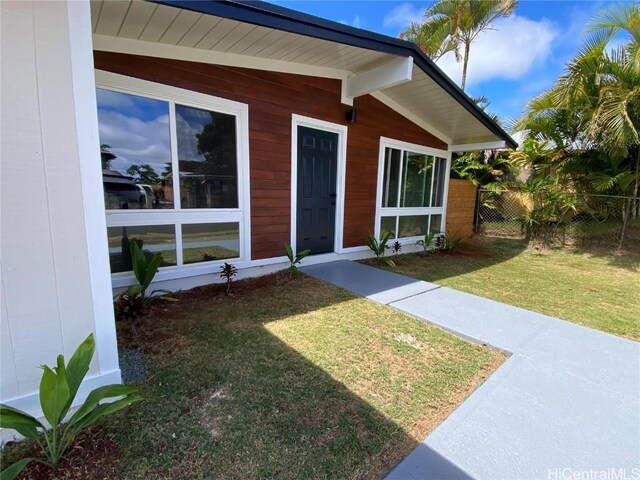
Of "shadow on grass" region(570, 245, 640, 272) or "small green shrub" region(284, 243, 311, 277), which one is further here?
"shadow on grass" region(570, 245, 640, 272)

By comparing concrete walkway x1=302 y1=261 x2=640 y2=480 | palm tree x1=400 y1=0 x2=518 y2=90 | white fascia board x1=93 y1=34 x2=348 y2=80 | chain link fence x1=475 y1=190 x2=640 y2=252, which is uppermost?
palm tree x1=400 y1=0 x2=518 y2=90

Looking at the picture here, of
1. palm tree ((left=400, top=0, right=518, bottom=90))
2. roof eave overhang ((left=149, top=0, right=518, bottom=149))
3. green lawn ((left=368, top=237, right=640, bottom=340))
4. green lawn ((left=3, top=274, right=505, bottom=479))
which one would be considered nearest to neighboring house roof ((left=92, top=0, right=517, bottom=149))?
roof eave overhang ((left=149, top=0, right=518, bottom=149))

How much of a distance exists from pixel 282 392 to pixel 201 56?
3.62 m

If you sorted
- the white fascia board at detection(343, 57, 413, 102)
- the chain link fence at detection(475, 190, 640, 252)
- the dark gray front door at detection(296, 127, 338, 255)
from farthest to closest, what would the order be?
1. the chain link fence at detection(475, 190, 640, 252)
2. the dark gray front door at detection(296, 127, 338, 255)
3. the white fascia board at detection(343, 57, 413, 102)

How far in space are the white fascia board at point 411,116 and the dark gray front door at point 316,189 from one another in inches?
51.3

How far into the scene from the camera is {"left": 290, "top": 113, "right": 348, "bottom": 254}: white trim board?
14.7ft

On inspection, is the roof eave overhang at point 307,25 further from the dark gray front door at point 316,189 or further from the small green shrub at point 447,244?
the small green shrub at point 447,244

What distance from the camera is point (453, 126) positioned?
6.42 m

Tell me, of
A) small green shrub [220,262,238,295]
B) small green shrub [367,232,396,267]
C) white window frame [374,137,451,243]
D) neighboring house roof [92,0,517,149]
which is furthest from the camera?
white window frame [374,137,451,243]

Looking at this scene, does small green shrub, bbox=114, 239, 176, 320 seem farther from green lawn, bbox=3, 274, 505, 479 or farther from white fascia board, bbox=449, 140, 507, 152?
white fascia board, bbox=449, 140, 507, 152

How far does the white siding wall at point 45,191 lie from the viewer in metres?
1.39

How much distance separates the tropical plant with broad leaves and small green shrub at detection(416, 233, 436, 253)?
620cm

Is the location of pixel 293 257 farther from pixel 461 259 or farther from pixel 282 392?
pixel 461 259

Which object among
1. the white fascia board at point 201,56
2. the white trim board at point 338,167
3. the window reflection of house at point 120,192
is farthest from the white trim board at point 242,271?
the white fascia board at point 201,56
